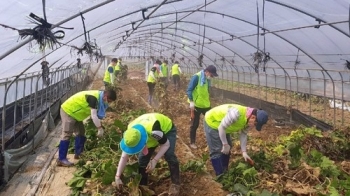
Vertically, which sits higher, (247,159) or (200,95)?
(200,95)

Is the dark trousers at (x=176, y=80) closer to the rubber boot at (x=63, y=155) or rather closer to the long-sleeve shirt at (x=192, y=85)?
the long-sleeve shirt at (x=192, y=85)

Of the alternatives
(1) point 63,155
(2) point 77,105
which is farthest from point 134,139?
(1) point 63,155

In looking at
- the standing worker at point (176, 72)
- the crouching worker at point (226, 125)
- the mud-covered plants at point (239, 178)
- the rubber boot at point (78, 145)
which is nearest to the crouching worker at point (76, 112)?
the rubber boot at point (78, 145)

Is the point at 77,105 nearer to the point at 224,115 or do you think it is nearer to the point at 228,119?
the point at 224,115


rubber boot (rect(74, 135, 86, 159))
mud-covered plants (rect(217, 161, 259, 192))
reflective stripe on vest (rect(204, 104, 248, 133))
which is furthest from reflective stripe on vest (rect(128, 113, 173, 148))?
rubber boot (rect(74, 135, 86, 159))

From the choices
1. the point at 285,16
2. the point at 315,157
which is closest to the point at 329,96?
the point at 285,16

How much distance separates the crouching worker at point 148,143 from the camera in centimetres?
379

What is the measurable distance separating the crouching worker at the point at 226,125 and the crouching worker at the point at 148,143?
0.76m

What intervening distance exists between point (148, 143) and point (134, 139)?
594mm

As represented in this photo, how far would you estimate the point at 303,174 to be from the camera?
15.6 feet

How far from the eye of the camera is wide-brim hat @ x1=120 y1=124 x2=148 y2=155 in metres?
3.70

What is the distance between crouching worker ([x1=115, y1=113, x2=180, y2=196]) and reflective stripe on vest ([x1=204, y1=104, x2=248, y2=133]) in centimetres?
80

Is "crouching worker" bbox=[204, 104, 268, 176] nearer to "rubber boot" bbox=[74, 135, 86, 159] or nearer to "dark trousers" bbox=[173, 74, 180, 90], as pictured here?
"rubber boot" bbox=[74, 135, 86, 159]

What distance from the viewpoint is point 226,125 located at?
15.4ft
